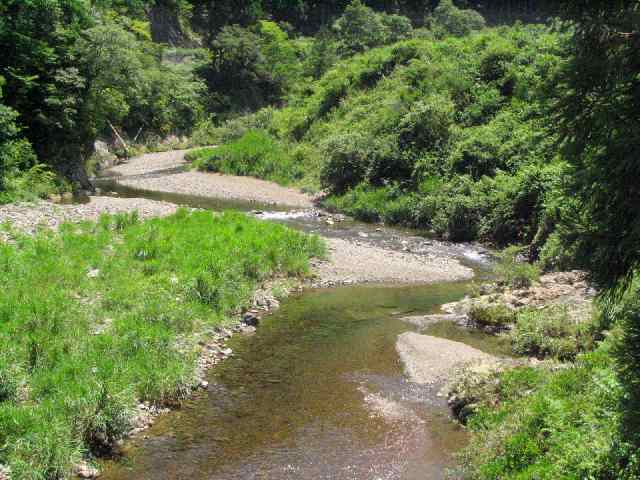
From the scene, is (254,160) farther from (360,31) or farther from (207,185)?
(360,31)

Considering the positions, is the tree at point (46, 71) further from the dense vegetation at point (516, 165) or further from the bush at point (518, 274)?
the bush at point (518, 274)

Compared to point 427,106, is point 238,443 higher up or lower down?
lower down

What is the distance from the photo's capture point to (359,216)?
34281mm

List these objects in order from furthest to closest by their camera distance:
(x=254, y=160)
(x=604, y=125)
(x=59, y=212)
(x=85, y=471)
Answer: (x=254, y=160) < (x=59, y=212) < (x=85, y=471) < (x=604, y=125)

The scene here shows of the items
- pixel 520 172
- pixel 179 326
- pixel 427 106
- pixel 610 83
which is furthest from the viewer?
pixel 427 106

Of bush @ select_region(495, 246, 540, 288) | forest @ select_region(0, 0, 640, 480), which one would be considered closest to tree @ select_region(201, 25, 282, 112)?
forest @ select_region(0, 0, 640, 480)

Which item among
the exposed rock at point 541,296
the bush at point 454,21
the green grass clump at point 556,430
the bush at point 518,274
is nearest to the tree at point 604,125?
the green grass clump at point 556,430

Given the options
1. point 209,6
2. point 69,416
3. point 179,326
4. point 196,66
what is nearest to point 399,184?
point 179,326

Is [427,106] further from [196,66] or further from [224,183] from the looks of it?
[196,66]

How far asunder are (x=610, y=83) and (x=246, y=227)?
17.4 m

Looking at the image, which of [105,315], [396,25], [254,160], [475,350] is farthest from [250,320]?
[396,25]

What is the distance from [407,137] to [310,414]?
2777cm

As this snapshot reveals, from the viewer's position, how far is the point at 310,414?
12.3 m

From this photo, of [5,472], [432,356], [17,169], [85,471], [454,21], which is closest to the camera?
[5,472]
